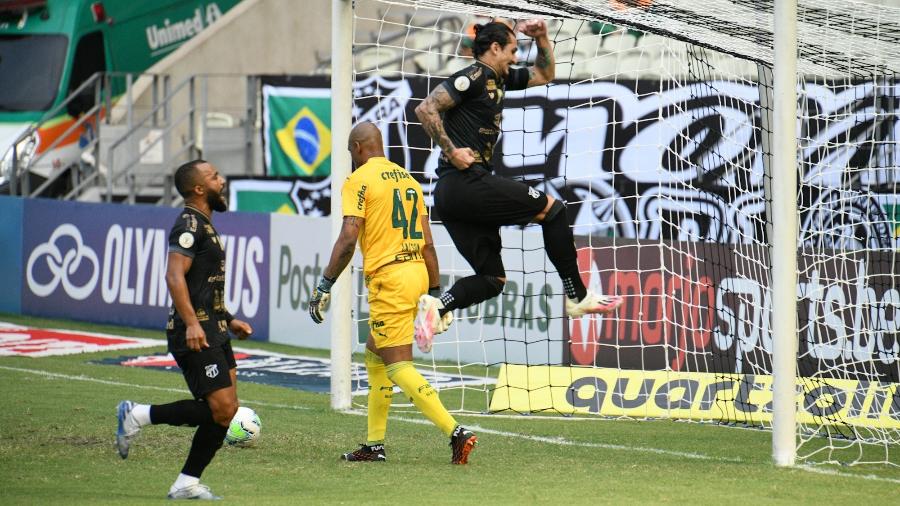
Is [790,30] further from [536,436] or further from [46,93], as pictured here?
[46,93]

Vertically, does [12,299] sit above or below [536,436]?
above

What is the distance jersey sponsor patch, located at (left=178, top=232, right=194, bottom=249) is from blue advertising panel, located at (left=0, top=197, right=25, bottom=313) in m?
12.4

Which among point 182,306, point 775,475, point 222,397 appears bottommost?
point 775,475

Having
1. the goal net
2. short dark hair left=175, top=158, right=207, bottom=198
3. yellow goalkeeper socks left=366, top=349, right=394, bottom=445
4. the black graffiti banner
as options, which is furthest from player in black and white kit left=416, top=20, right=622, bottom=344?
the black graffiti banner

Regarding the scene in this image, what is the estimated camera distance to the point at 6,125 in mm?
22203

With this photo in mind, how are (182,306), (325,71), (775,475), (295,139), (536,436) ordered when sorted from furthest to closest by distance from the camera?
(325,71)
(295,139)
(536,436)
(775,475)
(182,306)

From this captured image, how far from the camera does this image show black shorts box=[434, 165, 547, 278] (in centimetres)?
874

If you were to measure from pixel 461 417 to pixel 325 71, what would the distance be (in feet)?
47.4

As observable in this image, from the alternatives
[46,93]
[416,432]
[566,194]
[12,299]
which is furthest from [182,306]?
[46,93]

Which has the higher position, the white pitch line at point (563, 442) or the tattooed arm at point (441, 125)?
the tattooed arm at point (441, 125)

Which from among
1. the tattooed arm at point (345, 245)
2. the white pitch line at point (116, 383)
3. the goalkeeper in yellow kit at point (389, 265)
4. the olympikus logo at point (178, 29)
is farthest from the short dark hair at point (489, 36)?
the olympikus logo at point (178, 29)

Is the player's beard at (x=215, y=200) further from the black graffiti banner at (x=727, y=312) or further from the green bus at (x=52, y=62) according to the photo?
the green bus at (x=52, y=62)

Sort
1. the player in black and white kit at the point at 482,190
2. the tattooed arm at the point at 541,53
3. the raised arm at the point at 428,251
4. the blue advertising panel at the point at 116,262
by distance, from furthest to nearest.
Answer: the blue advertising panel at the point at 116,262 < the tattooed arm at the point at 541,53 < the player in black and white kit at the point at 482,190 < the raised arm at the point at 428,251

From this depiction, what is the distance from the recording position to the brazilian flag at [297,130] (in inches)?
808
